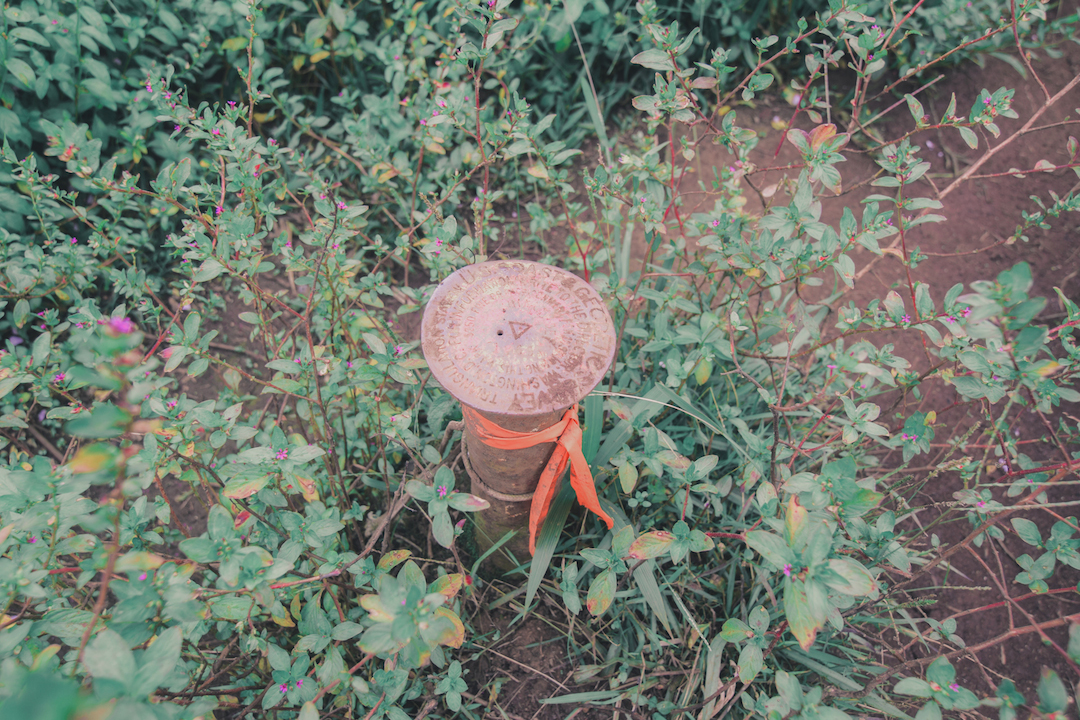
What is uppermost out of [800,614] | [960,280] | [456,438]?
[800,614]

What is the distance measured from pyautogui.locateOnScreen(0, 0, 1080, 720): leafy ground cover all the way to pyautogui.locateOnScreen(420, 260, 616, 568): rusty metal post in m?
0.18

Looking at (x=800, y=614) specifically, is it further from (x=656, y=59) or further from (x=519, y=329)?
(x=656, y=59)

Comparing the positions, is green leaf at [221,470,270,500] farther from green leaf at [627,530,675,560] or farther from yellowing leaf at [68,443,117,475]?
green leaf at [627,530,675,560]

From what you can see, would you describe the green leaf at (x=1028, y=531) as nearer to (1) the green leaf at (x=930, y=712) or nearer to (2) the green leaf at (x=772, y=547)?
(1) the green leaf at (x=930, y=712)

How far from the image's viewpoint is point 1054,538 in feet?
4.22

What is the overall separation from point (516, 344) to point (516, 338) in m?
0.01

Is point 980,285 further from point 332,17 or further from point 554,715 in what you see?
point 332,17

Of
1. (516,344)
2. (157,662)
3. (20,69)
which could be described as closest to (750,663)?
(516,344)

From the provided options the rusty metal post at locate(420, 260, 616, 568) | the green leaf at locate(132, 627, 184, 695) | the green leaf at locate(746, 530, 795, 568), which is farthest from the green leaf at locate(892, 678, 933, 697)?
the green leaf at locate(132, 627, 184, 695)

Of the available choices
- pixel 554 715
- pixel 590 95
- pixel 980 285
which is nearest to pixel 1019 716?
pixel 554 715

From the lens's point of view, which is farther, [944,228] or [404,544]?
[944,228]

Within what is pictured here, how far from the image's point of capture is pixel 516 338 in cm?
119

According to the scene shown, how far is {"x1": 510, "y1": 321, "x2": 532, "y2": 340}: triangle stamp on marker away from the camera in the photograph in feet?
3.92

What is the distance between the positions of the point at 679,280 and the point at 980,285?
3.27 feet
